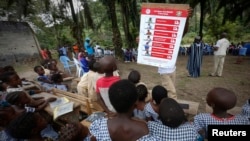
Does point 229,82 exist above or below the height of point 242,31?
below

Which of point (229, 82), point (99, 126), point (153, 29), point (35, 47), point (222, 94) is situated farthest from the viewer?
point (35, 47)

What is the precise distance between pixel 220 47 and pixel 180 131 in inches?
253

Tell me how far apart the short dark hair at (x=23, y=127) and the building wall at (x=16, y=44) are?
10632 millimetres

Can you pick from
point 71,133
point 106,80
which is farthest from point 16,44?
point 71,133

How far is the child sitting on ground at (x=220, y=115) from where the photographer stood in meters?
2.04

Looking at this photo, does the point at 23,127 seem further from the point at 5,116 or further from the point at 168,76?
the point at 168,76

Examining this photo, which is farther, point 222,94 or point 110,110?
point 110,110

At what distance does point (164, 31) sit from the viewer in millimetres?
3049

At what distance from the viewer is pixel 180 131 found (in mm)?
1816

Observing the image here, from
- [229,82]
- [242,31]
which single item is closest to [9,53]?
[229,82]

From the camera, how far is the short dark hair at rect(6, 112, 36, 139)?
6.41 feet

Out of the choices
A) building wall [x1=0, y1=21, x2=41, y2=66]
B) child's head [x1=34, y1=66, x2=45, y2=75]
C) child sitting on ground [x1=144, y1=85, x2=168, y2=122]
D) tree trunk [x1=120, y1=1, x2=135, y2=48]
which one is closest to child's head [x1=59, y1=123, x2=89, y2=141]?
child sitting on ground [x1=144, y1=85, x2=168, y2=122]

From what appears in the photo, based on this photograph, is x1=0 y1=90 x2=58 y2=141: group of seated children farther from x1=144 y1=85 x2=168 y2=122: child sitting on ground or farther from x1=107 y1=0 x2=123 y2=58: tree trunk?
x1=107 y1=0 x2=123 y2=58: tree trunk

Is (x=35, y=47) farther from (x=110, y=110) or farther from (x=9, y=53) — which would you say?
(x=110, y=110)
